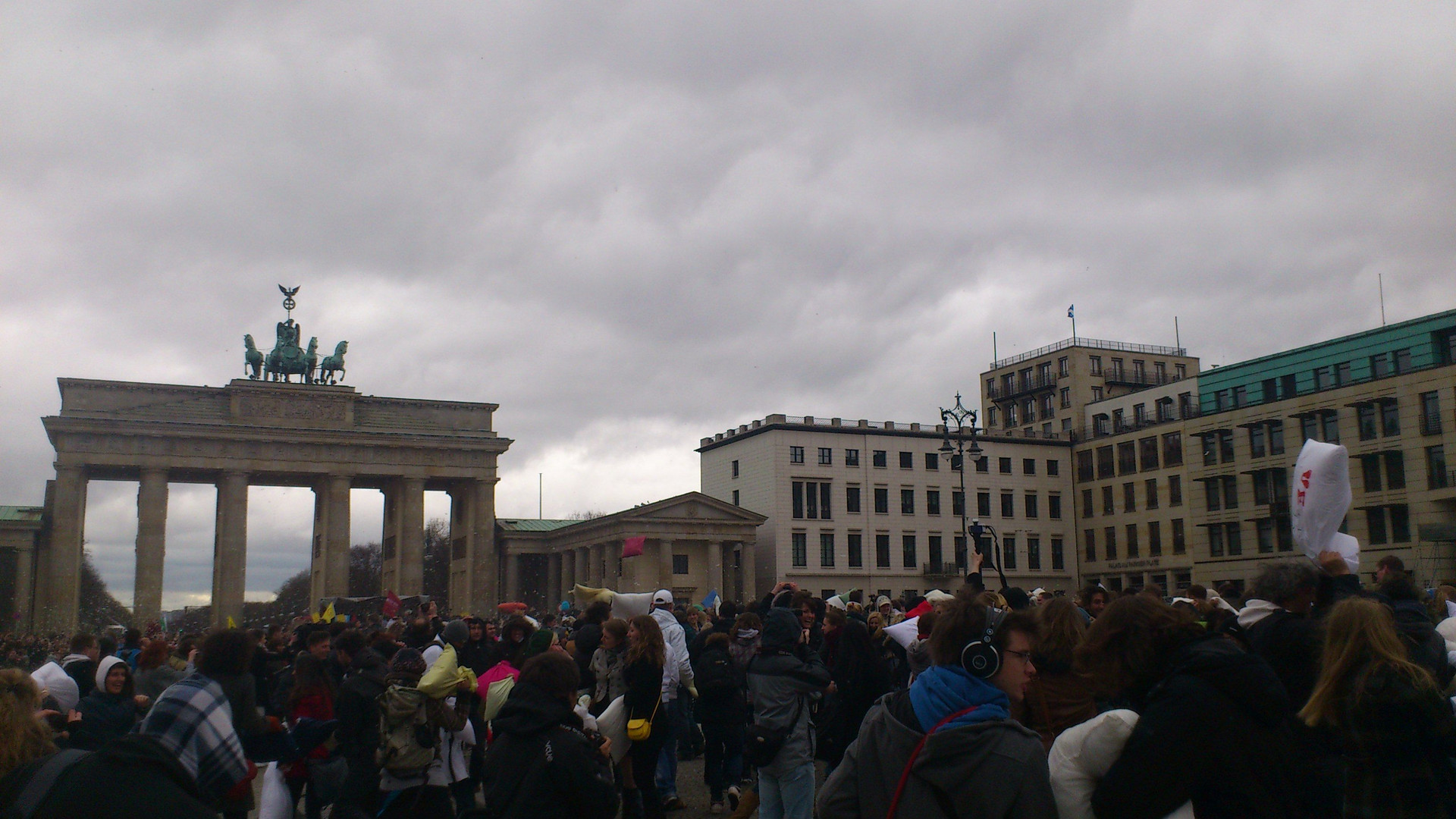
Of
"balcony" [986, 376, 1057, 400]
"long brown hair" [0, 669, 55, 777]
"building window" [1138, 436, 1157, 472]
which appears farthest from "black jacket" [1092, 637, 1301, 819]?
"balcony" [986, 376, 1057, 400]

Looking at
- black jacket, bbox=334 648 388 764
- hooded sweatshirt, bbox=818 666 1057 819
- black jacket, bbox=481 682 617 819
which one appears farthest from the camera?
black jacket, bbox=334 648 388 764

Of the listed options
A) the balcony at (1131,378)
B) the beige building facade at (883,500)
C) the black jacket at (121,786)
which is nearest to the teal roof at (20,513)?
the beige building facade at (883,500)

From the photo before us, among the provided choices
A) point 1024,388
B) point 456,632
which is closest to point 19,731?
point 456,632

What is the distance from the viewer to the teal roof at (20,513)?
214 feet

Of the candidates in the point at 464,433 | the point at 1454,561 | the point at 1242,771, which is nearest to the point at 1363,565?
the point at 1454,561

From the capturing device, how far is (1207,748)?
423 cm

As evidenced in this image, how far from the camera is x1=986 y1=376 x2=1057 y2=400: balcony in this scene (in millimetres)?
96312

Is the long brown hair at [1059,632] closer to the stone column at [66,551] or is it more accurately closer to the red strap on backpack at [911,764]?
the red strap on backpack at [911,764]

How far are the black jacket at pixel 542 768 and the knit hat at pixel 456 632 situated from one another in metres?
5.98

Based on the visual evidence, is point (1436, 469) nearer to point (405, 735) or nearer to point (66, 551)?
point (405, 735)

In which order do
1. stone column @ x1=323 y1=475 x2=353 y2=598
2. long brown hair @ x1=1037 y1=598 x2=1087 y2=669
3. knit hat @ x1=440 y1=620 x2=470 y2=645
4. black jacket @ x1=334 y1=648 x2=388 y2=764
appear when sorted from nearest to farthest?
long brown hair @ x1=1037 y1=598 x2=1087 y2=669 → black jacket @ x1=334 y1=648 x2=388 y2=764 → knit hat @ x1=440 y1=620 x2=470 y2=645 → stone column @ x1=323 y1=475 x2=353 y2=598

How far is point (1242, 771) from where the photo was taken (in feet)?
13.9

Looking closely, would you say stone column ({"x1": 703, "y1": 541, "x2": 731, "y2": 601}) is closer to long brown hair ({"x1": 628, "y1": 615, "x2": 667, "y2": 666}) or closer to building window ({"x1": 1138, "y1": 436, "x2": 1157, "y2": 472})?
building window ({"x1": 1138, "y1": 436, "x2": 1157, "y2": 472})

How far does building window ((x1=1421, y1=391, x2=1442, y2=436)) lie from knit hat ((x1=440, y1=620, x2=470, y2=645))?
6138 cm
